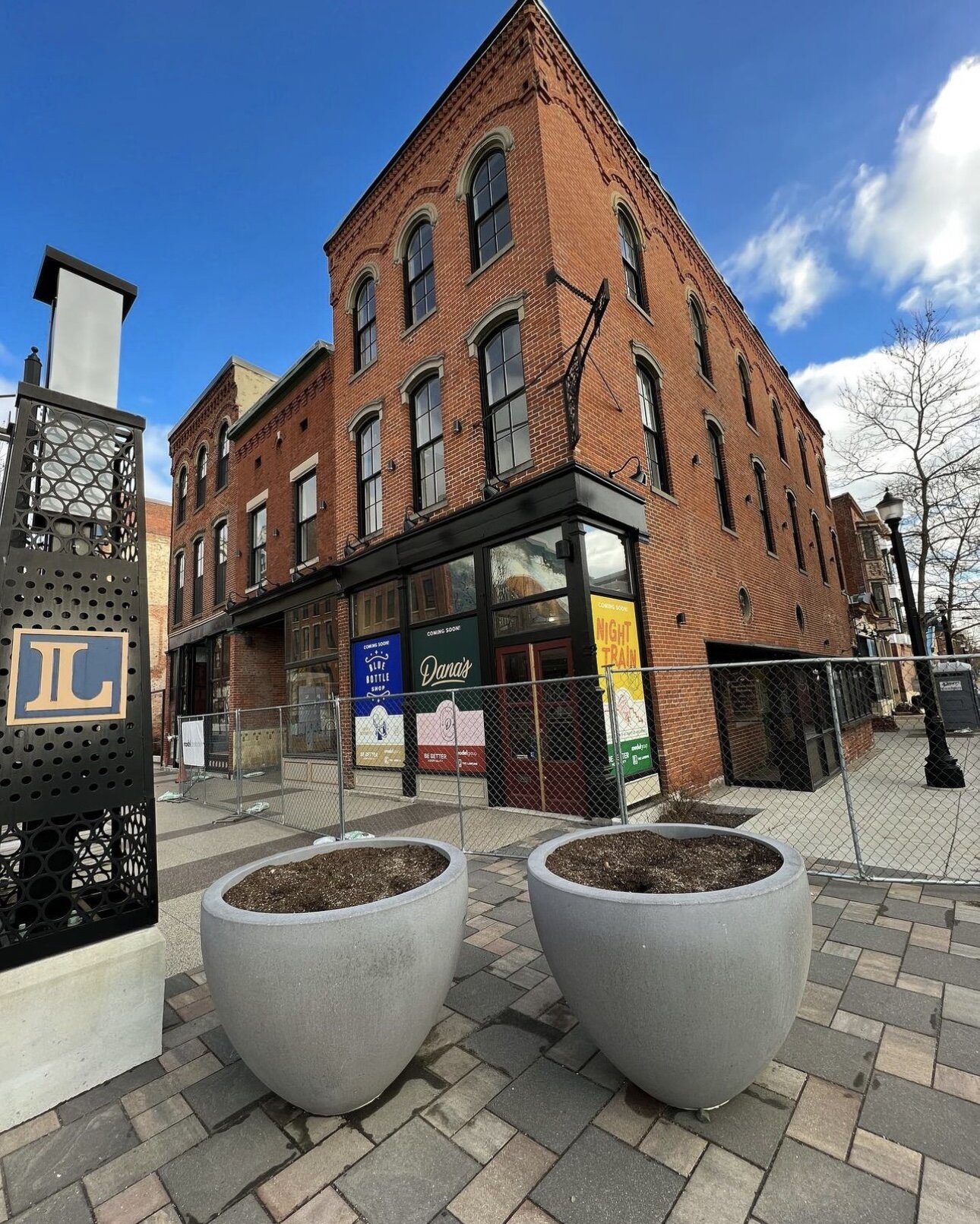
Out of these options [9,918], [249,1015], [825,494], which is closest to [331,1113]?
[249,1015]

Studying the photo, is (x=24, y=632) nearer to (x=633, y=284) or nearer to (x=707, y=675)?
(x=707, y=675)

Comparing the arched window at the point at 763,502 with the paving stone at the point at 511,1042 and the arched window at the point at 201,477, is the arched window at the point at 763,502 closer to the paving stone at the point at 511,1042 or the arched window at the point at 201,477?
the paving stone at the point at 511,1042

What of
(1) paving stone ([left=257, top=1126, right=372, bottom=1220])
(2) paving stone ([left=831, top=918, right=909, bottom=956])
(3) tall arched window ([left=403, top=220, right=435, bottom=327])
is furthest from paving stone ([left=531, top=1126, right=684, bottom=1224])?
(3) tall arched window ([left=403, top=220, right=435, bottom=327])

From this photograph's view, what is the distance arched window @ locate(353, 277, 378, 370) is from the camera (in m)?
11.5

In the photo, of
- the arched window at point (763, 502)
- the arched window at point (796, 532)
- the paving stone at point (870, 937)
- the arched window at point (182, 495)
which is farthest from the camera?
the arched window at point (182, 495)

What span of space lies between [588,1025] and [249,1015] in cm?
129

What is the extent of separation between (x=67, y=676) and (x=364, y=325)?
11107 millimetres

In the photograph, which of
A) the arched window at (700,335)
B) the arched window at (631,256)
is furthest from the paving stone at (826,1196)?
the arched window at (700,335)

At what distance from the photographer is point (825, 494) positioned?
24203 mm

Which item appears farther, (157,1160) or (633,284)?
(633,284)

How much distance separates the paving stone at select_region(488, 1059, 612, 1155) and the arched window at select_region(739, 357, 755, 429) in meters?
16.2

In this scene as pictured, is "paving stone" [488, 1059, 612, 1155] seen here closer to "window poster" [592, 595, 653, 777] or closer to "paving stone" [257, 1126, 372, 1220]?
"paving stone" [257, 1126, 372, 1220]

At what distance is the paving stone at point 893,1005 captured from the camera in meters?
2.54

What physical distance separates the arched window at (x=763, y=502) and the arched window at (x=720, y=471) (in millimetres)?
2397
